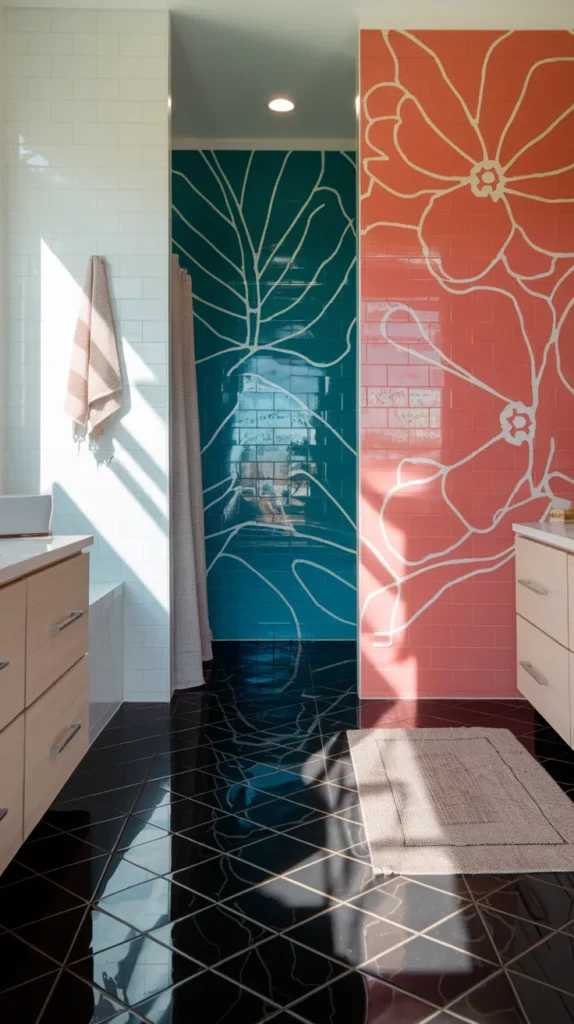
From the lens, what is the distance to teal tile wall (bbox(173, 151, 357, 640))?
15.3 feet

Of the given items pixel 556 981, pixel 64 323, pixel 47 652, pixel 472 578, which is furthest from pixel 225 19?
pixel 556 981

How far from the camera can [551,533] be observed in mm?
2631

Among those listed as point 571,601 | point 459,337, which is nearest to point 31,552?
point 571,601

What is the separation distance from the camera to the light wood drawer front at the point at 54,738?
5.79ft

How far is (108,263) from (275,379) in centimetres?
150

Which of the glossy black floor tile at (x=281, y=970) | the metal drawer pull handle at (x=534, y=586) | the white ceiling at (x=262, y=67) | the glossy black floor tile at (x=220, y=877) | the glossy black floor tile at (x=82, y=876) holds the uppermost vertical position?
the white ceiling at (x=262, y=67)

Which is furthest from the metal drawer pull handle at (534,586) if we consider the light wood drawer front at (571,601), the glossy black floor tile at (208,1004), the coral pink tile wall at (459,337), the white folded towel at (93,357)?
the white folded towel at (93,357)

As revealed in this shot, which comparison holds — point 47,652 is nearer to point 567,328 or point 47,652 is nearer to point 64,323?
point 64,323

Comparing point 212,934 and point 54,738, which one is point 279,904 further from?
point 54,738

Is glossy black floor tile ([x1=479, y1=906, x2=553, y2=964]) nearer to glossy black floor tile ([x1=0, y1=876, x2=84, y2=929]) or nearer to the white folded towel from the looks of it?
glossy black floor tile ([x1=0, y1=876, x2=84, y2=929])

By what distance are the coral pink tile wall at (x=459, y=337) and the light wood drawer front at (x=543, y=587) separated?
380mm

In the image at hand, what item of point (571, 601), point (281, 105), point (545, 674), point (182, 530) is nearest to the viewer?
point (571, 601)

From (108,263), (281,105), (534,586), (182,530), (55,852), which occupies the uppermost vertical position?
(281,105)

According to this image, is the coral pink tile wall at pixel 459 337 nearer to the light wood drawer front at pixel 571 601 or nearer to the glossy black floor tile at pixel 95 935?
the light wood drawer front at pixel 571 601
